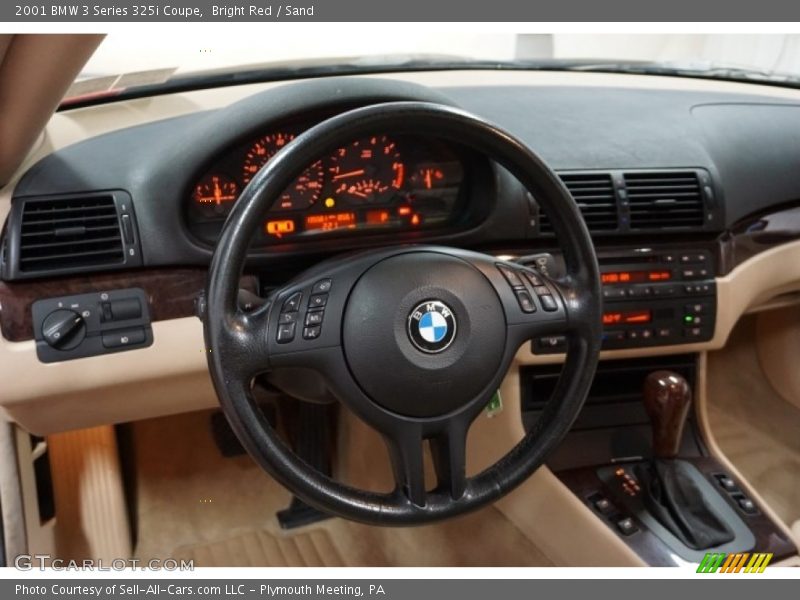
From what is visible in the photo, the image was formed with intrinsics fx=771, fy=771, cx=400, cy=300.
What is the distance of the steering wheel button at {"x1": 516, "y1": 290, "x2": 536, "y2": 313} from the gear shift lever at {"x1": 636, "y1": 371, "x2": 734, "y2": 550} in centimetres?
52

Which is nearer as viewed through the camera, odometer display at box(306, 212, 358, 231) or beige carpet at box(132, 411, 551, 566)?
odometer display at box(306, 212, 358, 231)

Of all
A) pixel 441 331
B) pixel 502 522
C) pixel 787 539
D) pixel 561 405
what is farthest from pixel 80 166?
pixel 787 539

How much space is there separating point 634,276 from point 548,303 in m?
0.52

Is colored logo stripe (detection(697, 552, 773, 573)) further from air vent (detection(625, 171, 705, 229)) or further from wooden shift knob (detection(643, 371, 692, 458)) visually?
air vent (detection(625, 171, 705, 229))

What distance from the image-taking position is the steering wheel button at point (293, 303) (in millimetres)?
966

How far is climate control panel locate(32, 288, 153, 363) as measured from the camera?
1.18 m

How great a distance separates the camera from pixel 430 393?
97cm

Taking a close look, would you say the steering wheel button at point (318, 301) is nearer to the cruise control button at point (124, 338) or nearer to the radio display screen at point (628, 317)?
the cruise control button at point (124, 338)

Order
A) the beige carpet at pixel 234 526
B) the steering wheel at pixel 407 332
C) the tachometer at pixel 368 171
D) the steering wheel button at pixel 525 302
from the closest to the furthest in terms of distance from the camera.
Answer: the steering wheel at pixel 407 332 → the steering wheel button at pixel 525 302 → the tachometer at pixel 368 171 → the beige carpet at pixel 234 526

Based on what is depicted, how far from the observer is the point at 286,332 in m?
0.95

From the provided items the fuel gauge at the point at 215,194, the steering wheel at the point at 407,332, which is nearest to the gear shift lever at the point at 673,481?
the steering wheel at the point at 407,332

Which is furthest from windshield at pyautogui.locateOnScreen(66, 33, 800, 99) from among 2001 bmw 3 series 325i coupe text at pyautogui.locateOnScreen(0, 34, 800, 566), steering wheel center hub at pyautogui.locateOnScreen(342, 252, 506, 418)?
steering wheel center hub at pyautogui.locateOnScreen(342, 252, 506, 418)

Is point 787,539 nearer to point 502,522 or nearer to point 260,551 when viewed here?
point 502,522

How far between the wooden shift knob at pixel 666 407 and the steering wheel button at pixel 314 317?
75 cm
